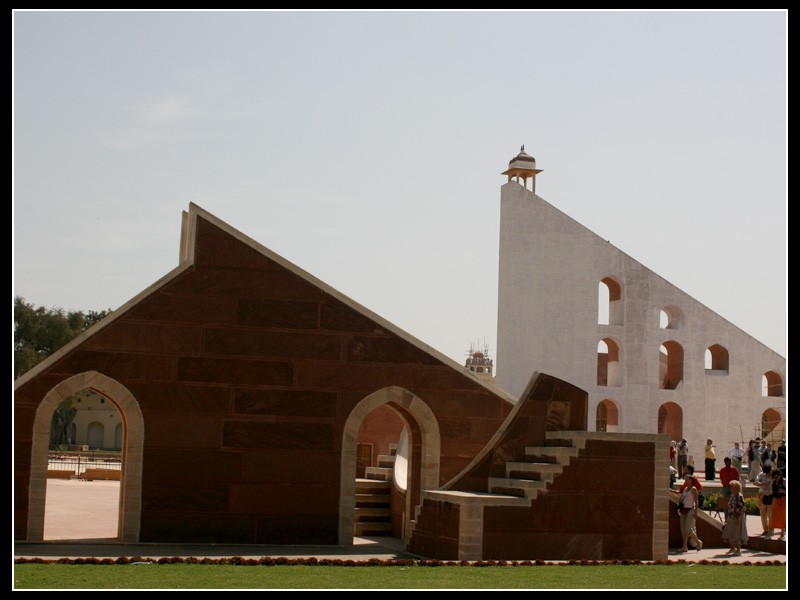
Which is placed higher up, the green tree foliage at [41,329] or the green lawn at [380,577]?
the green tree foliage at [41,329]

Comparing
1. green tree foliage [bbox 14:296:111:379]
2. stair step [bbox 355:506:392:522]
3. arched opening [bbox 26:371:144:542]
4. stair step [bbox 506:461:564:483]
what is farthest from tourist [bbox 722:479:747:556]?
green tree foliage [bbox 14:296:111:379]

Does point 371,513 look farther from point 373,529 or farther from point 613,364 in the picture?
point 613,364

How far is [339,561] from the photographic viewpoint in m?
15.1

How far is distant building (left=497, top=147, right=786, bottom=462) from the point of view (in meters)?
37.8

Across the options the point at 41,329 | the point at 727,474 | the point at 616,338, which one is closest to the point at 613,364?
the point at 616,338

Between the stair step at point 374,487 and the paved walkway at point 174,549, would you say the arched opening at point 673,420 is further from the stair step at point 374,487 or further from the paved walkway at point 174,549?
the stair step at point 374,487

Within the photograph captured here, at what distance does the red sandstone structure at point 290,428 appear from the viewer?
16625 millimetres

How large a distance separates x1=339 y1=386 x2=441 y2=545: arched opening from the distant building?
18616mm

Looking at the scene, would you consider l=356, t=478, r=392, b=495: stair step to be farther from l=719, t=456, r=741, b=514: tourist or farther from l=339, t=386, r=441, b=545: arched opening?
l=719, t=456, r=741, b=514: tourist

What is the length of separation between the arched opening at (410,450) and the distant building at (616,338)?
18.6 meters

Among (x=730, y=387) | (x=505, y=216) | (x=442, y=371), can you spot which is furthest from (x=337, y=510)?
(x=730, y=387)

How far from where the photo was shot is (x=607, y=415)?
133ft

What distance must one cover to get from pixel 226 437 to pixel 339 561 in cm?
337

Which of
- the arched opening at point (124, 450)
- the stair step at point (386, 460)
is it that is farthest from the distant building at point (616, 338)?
the arched opening at point (124, 450)
